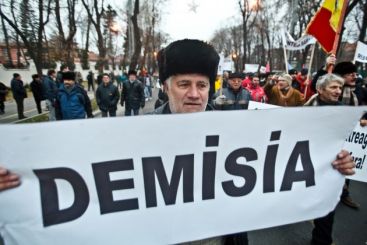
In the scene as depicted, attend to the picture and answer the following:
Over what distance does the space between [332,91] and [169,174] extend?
2.75m

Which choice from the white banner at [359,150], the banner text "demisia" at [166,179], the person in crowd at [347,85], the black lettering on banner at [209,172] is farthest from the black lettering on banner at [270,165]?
the person in crowd at [347,85]

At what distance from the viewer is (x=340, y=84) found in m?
3.31

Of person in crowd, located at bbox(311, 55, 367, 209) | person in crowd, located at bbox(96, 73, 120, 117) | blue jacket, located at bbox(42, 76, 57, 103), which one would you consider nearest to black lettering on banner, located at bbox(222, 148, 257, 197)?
person in crowd, located at bbox(311, 55, 367, 209)

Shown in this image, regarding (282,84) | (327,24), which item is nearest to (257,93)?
(282,84)

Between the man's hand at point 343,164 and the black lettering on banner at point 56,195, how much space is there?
132 centimetres

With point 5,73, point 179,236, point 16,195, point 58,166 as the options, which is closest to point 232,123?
point 179,236

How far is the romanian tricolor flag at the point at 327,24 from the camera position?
472 centimetres

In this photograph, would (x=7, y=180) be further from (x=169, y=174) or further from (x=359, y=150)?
(x=359, y=150)

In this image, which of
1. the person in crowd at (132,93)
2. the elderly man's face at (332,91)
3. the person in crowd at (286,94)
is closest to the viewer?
the elderly man's face at (332,91)

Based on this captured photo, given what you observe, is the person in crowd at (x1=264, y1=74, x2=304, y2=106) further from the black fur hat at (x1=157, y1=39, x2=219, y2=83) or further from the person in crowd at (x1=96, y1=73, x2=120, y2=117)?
the person in crowd at (x1=96, y1=73, x2=120, y2=117)

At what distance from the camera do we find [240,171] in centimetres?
143

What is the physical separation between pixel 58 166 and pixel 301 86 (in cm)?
1027

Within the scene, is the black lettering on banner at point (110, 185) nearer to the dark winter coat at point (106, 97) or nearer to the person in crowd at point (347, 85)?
the person in crowd at point (347, 85)

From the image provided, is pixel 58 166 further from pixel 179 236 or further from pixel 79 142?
pixel 179 236
